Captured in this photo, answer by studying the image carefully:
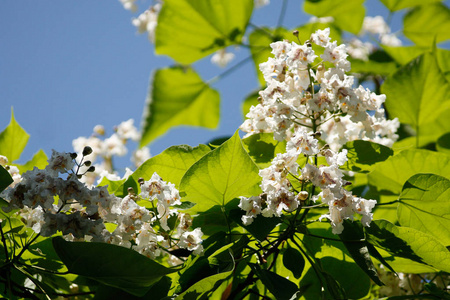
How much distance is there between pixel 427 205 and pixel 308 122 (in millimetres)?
268

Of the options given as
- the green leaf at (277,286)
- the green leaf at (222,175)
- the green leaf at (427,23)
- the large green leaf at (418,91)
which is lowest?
the green leaf at (427,23)

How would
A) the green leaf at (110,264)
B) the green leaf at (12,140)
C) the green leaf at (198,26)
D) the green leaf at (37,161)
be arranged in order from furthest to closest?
the green leaf at (198,26) → the green leaf at (12,140) → the green leaf at (37,161) → the green leaf at (110,264)

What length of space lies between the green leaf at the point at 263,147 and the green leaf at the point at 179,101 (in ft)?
1.90

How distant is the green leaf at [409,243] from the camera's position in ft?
2.37

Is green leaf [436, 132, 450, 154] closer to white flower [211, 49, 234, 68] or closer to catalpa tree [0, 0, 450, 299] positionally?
catalpa tree [0, 0, 450, 299]

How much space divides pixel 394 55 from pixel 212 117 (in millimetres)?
632

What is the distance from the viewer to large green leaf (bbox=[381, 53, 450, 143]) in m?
1.22

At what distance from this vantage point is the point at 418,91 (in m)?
1.23

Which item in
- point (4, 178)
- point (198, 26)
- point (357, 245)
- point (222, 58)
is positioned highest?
point (4, 178)

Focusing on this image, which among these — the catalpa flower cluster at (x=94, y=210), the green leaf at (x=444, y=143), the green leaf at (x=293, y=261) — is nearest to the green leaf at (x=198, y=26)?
the green leaf at (x=444, y=143)

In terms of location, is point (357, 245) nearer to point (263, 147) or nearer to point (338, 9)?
point (263, 147)

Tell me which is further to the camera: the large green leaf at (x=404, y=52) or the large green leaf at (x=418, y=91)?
the large green leaf at (x=404, y=52)

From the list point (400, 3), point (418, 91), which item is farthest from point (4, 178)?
point (400, 3)

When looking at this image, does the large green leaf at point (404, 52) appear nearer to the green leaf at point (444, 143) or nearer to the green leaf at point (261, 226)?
the green leaf at point (444, 143)
